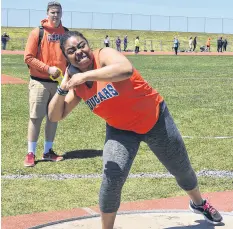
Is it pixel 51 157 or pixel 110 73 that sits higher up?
pixel 110 73

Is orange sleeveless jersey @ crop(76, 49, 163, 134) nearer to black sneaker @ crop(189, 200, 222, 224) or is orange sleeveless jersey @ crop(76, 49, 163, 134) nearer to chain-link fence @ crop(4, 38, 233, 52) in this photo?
black sneaker @ crop(189, 200, 222, 224)

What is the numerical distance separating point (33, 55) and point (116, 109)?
11.3 feet

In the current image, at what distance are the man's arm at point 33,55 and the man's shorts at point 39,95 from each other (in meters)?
0.35

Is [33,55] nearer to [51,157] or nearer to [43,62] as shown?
[43,62]

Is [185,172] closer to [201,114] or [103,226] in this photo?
[103,226]

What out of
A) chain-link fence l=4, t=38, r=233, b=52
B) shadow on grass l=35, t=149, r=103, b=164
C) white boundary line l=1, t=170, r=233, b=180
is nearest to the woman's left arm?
white boundary line l=1, t=170, r=233, b=180

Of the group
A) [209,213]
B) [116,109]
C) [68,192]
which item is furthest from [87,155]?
[116,109]

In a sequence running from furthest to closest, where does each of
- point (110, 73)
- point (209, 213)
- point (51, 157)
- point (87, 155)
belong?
point (87, 155)
point (51, 157)
point (209, 213)
point (110, 73)

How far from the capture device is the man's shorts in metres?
8.19

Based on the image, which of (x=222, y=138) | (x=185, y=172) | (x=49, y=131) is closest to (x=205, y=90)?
(x=222, y=138)

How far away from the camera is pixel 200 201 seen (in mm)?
5723

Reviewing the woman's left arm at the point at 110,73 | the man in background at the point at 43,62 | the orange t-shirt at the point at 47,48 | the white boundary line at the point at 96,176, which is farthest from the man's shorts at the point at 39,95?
the woman's left arm at the point at 110,73

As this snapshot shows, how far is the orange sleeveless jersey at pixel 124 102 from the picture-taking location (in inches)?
186

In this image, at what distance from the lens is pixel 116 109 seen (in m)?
4.77
